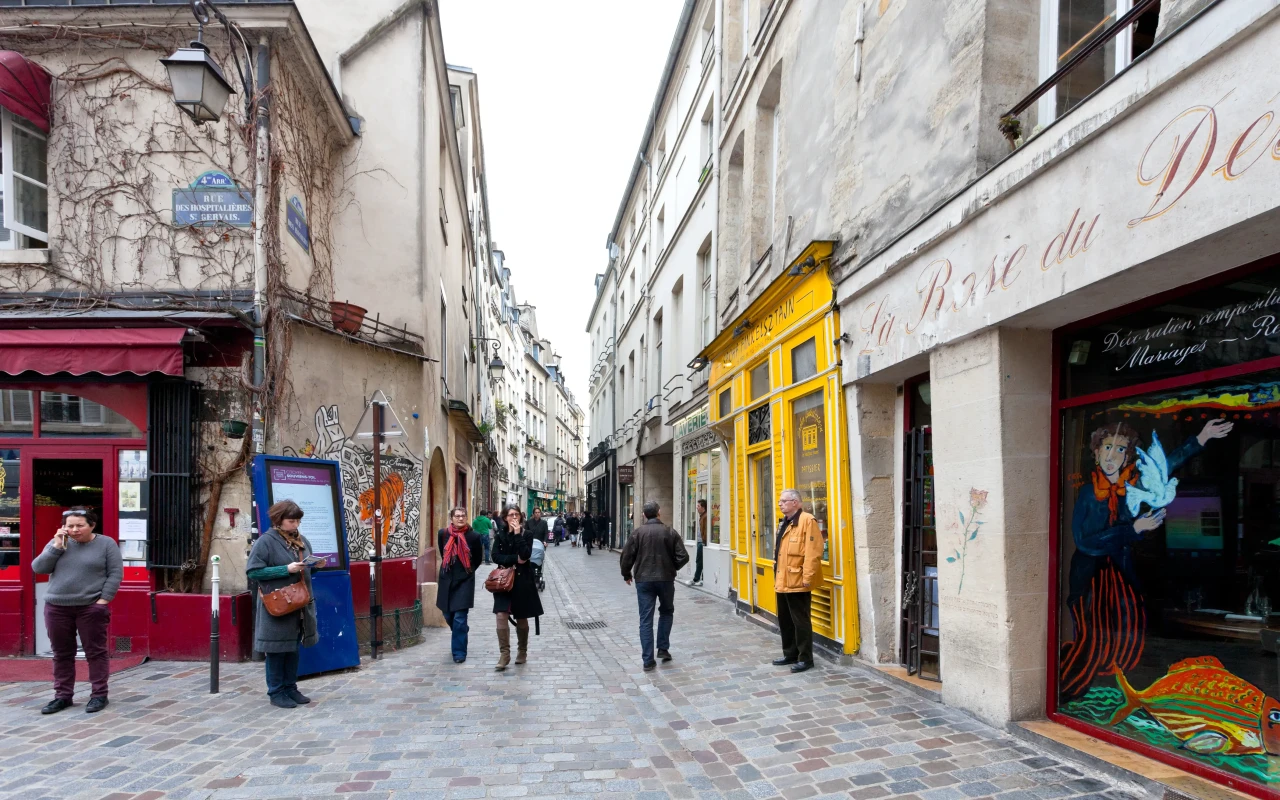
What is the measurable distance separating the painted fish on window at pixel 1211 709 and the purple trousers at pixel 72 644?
7041 mm

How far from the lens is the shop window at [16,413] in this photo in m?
7.39

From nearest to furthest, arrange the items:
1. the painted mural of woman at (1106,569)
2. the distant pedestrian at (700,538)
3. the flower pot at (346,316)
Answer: the painted mural of woman at (1106,569)
the flower pot at (346,316)
the distant pedestrian at (700,538)

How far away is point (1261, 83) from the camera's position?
3193 mm

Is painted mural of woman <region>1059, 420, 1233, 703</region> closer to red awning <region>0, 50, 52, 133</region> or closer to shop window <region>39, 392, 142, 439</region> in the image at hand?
shop window <region>39, 392, 142, 439</region>

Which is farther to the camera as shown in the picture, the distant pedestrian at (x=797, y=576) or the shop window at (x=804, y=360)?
the shop window at (x=804, y=360)

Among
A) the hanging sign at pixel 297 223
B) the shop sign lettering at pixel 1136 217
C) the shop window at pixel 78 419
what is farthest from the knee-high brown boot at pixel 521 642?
the hanging sign at pixel 297 223

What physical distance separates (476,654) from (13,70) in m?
7.38

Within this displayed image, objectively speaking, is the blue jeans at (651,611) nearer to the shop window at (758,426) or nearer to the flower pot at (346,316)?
the shop window at (758,426)

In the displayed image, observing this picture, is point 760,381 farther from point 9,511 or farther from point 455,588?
point 9,511

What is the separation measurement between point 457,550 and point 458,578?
0.94 feet

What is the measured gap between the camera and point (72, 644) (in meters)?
5.76

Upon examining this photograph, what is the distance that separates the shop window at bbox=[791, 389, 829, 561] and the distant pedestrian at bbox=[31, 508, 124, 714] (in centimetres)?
609

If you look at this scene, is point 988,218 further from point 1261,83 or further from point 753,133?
point 753,133

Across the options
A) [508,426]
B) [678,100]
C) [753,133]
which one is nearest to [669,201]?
[678,100]
